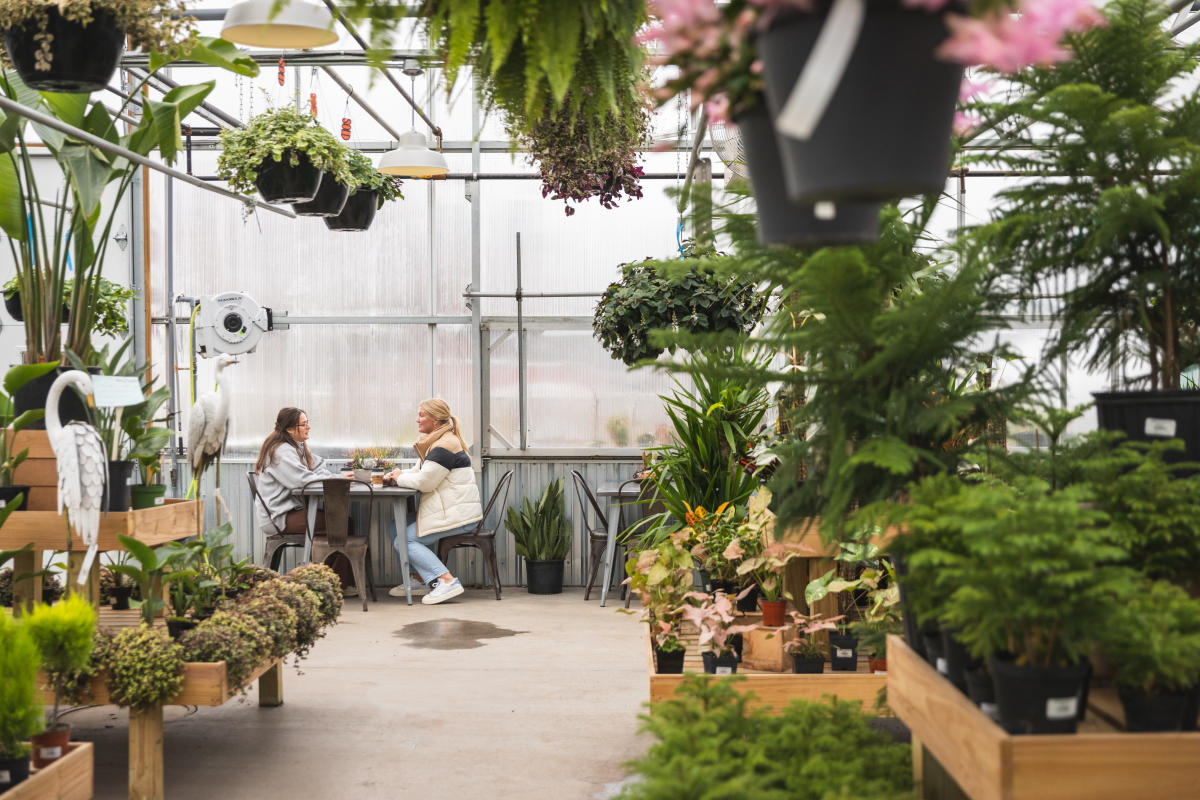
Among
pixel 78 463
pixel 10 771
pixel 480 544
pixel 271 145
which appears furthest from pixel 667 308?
pixel 480 544

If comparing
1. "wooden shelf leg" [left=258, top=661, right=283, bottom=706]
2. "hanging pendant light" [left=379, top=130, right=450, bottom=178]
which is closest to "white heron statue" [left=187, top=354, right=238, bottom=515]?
"wooden shelf leg" [left=258, top=661, right=283, bottom=706]

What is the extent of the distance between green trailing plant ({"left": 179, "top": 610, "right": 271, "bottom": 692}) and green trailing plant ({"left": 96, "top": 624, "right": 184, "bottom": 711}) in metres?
0.10

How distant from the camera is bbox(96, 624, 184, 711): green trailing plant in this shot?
3297mm

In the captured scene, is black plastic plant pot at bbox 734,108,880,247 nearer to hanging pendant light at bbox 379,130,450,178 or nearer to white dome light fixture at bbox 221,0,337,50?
white dome light fixture at bbox 221,0,337,50

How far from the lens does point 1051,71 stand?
1755mm

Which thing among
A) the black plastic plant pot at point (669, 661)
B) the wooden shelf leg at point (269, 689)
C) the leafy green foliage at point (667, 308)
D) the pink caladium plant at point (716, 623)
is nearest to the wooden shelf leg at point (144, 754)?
the wooden shelf leg at point (269, 689)

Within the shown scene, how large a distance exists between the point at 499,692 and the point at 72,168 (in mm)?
2730

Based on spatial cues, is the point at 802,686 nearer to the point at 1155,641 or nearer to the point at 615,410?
the point at 1155,641

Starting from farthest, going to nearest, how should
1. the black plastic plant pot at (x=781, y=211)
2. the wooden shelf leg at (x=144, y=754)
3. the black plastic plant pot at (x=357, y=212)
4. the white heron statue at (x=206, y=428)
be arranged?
the black plastic plant pot at (x=357, y=212) → the white heron statue at (x=206, y=428) → the wooden shelf leg at (x=144, y=754) → the black plastic plant pot at (x=781, y=211)

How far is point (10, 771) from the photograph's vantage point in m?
2.51

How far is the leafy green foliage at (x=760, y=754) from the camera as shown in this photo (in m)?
1.55

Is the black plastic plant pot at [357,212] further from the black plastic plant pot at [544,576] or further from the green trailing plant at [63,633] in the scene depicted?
the green trailing plant at [63,633]

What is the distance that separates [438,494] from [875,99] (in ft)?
21.1

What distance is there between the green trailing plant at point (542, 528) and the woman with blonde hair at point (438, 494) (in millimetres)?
412
